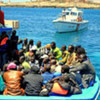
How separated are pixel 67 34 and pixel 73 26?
3.92ft

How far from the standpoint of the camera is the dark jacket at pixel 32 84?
726 cm

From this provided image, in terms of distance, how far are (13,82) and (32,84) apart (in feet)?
1.62

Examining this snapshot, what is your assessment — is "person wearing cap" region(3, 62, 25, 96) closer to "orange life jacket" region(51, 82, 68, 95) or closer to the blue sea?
"orange life jacket" region(51, 82, 68, 95)

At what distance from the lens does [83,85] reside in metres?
8.14

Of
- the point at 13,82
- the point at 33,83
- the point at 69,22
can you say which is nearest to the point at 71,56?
the point at 33,83

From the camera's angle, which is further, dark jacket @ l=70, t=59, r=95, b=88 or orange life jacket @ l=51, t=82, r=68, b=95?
dark jacket @ l=70, t=59, r=95, b=88

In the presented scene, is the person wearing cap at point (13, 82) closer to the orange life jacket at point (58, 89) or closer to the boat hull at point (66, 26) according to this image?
the orange life jacket at point (58, 89)

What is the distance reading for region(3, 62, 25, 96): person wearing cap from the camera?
718 cm

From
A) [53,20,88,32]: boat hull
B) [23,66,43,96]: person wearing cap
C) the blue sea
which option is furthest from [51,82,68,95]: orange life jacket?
[53,20,88,32]: boat hull

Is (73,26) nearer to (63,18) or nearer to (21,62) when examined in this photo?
(63,18)

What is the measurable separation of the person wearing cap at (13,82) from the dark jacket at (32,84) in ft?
0.52

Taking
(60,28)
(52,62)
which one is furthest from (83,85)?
(60,28)

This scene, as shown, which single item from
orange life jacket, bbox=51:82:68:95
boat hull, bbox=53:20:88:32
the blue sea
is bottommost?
the blue sea

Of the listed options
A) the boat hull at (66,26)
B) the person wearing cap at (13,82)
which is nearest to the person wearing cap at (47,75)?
the person wearing cap at (13,82)
